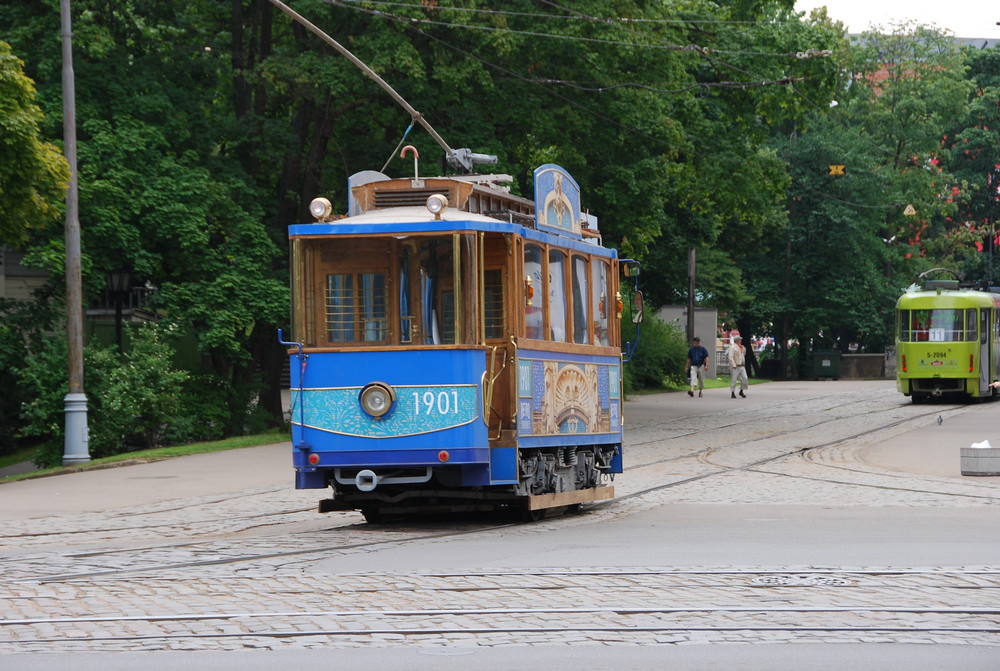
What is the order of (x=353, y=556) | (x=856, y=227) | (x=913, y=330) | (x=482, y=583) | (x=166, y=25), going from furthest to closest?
1. (x=856, y=227)
2. (x=913, y=330)
3. (x=166, y=25)
4. (x=353, y=556)
5. (x=482, y=583)

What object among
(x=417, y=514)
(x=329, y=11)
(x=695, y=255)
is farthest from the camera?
(x=695, y=255)

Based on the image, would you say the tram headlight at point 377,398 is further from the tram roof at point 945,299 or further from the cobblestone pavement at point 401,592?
the tram roof at point 945,299

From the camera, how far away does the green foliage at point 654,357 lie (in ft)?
153

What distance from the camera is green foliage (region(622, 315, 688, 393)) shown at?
153ft

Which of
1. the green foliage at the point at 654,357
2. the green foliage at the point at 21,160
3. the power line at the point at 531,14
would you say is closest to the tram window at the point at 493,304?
the green foliage at the point at 21,160

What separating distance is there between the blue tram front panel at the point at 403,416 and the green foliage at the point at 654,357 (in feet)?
105

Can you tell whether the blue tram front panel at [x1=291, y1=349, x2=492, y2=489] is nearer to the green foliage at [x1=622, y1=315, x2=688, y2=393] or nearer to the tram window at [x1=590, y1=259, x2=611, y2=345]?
the tram window at [x1=590, y1=259, x2=611, y2=345]

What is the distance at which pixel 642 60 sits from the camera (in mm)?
30234

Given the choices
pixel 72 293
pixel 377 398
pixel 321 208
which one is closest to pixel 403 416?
pixel 377 398

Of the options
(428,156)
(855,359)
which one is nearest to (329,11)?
(428,156)

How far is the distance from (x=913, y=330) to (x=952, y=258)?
31.1 meters

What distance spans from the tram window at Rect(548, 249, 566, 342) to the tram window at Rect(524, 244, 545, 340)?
0.25 meters

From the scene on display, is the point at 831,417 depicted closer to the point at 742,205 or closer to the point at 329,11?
the point at 742,205

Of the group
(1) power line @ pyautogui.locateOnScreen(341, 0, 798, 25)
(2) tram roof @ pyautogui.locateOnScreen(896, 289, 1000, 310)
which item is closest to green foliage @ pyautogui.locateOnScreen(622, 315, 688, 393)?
(2) tram roof @ pyautogui.locateOnScreen(896, 289, 1000, 310)
